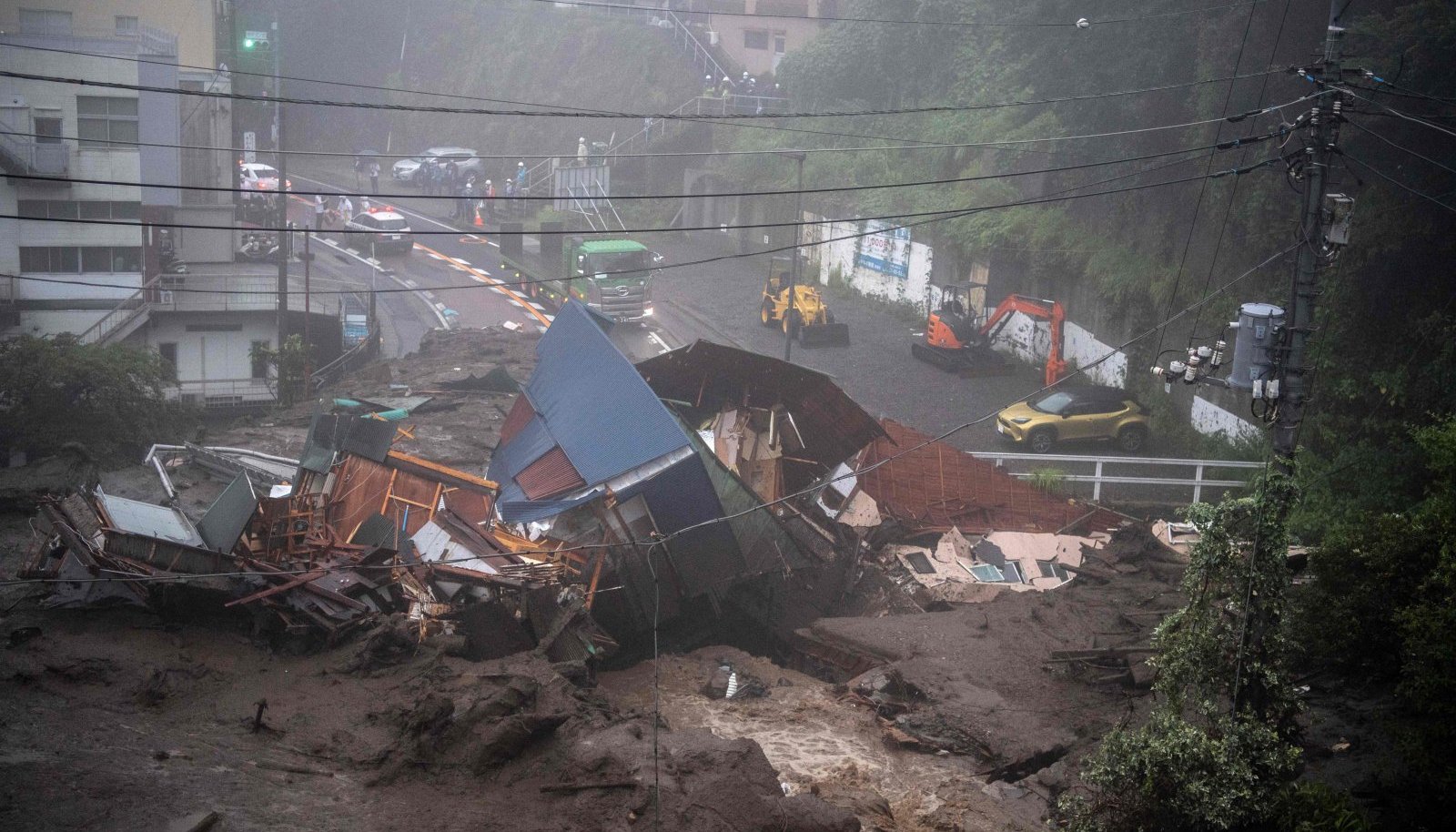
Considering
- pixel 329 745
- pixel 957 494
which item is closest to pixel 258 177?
pixel 957 494

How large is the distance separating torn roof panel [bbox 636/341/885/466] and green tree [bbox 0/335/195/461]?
1204 centimetres

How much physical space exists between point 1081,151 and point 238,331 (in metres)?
24.9

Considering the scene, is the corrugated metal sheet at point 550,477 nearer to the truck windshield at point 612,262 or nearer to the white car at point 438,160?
the truck windshield at point 612,262

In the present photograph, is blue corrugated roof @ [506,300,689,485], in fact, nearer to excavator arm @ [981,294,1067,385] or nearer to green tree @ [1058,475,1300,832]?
green tree @ [1058,475,1300,832]

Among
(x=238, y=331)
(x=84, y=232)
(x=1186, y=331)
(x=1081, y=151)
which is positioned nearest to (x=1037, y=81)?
(x=1081, y=151)

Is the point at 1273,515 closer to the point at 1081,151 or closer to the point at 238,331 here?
the point at 1081,151

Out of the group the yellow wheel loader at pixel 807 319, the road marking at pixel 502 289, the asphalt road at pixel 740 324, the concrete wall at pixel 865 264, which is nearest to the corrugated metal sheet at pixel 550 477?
the asphalt road at pixel 740 324

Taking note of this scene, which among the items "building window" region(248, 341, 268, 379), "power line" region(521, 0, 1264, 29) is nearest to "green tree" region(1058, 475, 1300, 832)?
"power line" region(521, 0, 1264, 29)

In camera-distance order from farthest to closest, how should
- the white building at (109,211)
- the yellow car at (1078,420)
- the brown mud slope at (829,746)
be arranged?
the white building at (109,211)
the yellow car at (1078,420)
the brown mud slope at (829,746)

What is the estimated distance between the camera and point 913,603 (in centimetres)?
1473

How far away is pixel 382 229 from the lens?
38125 mm

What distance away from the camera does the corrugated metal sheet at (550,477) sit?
13617 millimetres

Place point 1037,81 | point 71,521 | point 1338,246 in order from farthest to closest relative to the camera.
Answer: point 1037,81 → point 71,521 → point 1338,246

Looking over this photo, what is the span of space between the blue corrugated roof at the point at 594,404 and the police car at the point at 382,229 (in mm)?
23328
